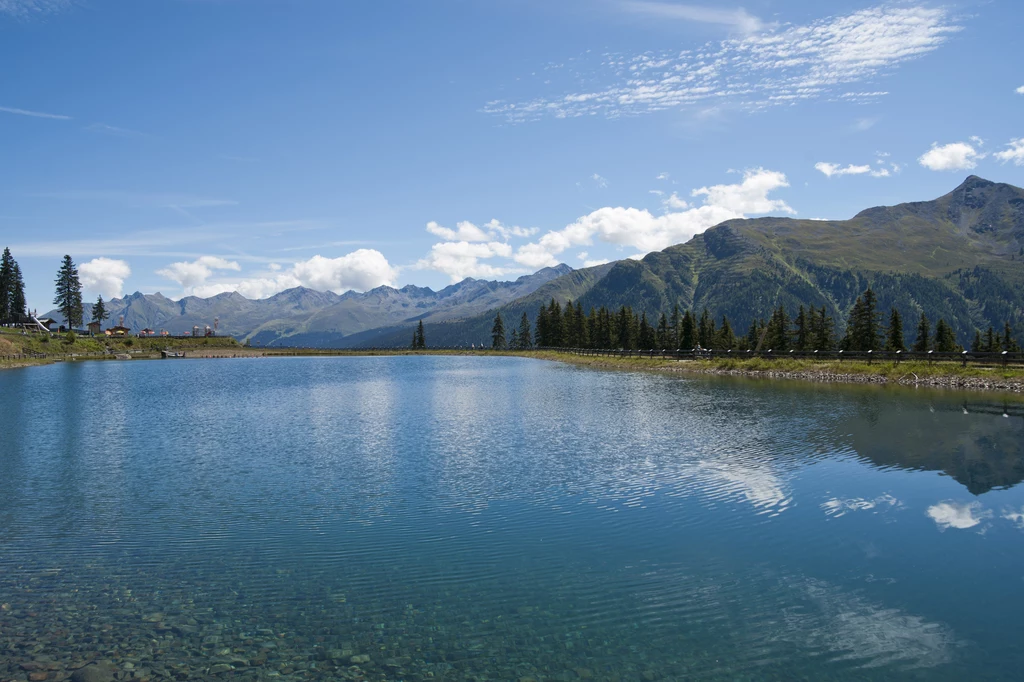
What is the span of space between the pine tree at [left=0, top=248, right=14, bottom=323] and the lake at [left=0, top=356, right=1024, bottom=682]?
15693 centimetres

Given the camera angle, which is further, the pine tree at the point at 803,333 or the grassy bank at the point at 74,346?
the pine tree at the point at 803,333

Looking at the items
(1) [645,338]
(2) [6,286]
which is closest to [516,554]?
(1) [645,338]

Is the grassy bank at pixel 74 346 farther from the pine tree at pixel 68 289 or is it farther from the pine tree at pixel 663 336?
the pine tree at pixel 663 336

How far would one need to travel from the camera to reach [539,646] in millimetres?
11977

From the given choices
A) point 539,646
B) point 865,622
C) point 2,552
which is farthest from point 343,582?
point 865,622

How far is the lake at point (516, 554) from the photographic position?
11727 mm

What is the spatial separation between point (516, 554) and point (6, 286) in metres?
194

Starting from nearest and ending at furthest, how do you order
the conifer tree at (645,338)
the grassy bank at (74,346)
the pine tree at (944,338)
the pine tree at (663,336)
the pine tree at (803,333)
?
the pine tree at (944,338) < the grassy bank at (74,346) < the pine tree at (803,333) < the conifer tree at (645,338) < the pine tree at (663,336)

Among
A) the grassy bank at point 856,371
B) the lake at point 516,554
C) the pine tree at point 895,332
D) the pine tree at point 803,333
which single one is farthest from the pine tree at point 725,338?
the lake at point 516,554

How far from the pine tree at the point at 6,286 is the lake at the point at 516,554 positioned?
6178 inches

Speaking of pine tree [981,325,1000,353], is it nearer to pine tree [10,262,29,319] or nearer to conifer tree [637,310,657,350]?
conifer tree [637,310,657,350]

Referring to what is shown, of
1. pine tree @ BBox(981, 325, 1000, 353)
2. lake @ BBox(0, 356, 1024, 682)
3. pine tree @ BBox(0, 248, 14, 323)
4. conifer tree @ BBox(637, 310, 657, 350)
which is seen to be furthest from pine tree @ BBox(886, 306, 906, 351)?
pine tree @ BBox(0, 248, 14, 323)

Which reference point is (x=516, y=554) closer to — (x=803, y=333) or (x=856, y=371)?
(x=856, y=371)

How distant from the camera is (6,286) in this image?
515 feet
